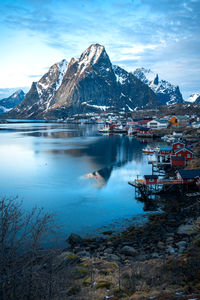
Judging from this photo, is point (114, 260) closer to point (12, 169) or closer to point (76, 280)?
point (76, 280)

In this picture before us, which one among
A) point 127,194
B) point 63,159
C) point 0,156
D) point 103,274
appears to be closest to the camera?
point 103,274

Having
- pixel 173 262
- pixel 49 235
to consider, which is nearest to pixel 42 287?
pixel 173 262

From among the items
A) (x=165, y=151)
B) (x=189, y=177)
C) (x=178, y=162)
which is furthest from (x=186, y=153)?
(x=189, y=177)

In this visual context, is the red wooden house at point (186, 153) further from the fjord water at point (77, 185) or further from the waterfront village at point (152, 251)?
the waterfront village at point (152, 251)

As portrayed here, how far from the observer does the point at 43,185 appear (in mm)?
29297

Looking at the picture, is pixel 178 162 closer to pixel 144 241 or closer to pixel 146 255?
pixel 144 241

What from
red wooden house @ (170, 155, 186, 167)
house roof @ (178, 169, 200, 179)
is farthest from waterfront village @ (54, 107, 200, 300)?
red wooden house @ (170, 155, 186, 167)

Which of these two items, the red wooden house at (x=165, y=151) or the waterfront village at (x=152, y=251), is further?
the red wooden house at (x=165, y=151)

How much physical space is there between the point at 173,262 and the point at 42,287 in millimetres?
6367

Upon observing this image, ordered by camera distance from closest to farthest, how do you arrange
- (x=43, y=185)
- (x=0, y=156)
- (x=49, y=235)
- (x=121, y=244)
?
(x=121, y=244)
(x=49, y=235)
(x=43, y=185)
(x=0, y=156)

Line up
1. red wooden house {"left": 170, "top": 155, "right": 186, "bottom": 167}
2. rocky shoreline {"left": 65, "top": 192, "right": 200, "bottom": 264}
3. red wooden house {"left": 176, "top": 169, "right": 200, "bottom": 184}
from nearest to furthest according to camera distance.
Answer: rocky shoreline {"left": 65, "top": 192, "right": 200, "bottom": 264}, red wooden house {"left": 176, "top": 169, "right": 200, "bottom": 184}, red wooden house {"left": 170, "top": 155, "right": 186, "bottom": 167}

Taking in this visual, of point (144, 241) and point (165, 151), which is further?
point (165, 151)

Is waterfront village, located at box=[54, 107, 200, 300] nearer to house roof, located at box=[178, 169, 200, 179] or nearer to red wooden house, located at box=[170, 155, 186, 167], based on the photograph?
house roof, located at box=[178, 169, 200, 179]

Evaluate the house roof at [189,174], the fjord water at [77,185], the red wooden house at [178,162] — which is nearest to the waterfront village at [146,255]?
the house roof at [189,174]
